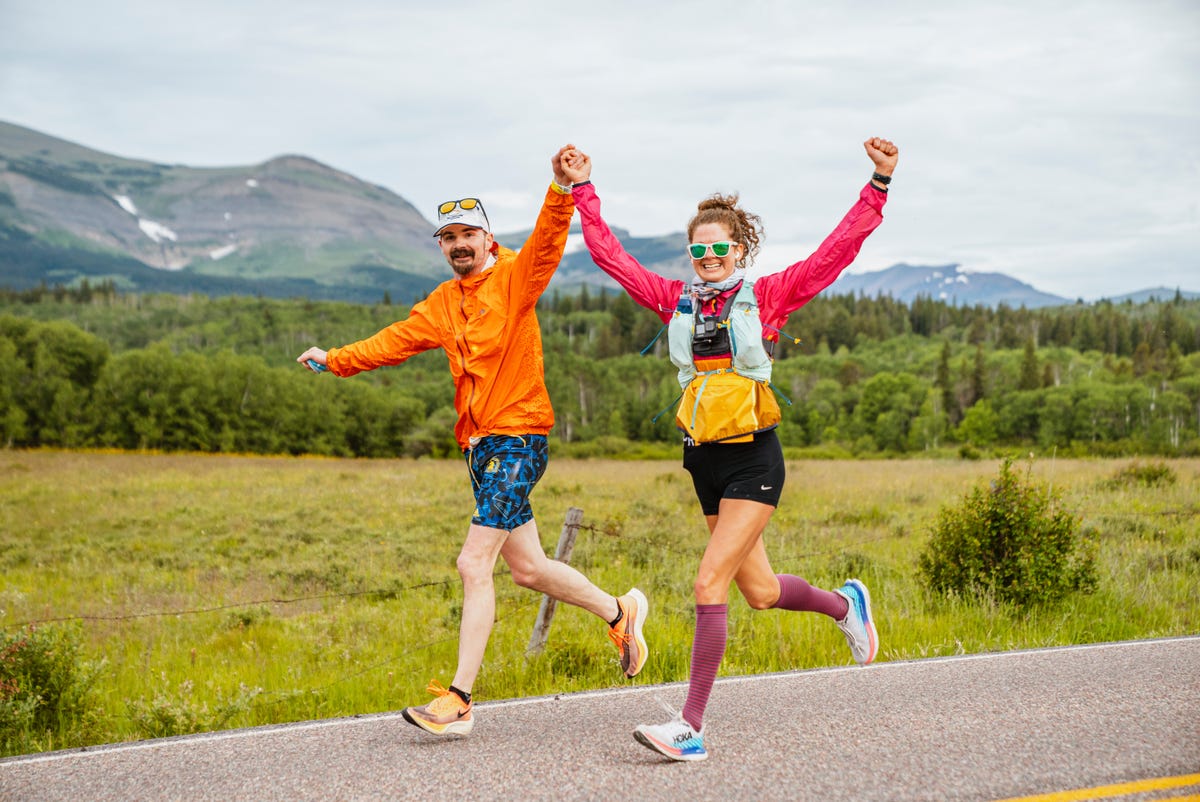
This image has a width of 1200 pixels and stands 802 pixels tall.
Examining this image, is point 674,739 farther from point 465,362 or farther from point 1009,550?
point 1009,550

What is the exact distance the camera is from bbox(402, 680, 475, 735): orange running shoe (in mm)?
4465

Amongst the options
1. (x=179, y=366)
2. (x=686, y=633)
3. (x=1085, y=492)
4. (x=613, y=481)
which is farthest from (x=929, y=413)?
(x=686, y=633)

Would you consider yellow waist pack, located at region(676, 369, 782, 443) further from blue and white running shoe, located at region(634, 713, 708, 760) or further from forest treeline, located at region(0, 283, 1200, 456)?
forest treeline, located at region(0, 283, 1200, 456)

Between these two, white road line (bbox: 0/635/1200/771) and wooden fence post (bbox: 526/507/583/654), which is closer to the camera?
white road line (bbox: 0/635/1200/771)

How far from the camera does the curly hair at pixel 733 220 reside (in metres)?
4.79

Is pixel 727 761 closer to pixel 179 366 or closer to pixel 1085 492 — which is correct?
pixel 1085 492

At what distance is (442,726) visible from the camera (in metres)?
4.48

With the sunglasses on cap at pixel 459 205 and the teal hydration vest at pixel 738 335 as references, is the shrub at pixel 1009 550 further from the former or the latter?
the sunglasses on cap at pixel 459 205

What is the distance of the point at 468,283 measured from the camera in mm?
4965

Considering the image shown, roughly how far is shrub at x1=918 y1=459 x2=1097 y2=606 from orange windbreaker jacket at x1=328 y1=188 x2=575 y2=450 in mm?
5310

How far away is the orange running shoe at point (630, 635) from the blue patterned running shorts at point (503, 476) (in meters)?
0.94

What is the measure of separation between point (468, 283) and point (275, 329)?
583 feet

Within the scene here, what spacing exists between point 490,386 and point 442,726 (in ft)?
5.28

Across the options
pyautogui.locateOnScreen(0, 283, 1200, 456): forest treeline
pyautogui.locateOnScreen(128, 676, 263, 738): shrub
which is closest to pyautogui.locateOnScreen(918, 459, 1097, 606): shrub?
pyautogui.locateOnScreen(128, 676, 263, 738): shrub
